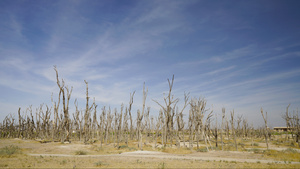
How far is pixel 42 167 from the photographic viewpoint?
429 inches

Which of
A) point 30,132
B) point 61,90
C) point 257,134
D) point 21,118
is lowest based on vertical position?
point 257,134

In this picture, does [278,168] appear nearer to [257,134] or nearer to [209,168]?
[209,168]

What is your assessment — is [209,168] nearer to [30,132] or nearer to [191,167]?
[191,167]

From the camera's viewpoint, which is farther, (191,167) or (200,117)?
(200,117)

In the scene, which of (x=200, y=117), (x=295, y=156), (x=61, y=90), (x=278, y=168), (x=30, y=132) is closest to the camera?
(x=278, y=168)

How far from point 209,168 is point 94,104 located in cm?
2577

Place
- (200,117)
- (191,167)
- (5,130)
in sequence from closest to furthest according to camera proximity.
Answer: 1. (191,167)
2. (200,117)
3. (5,130)

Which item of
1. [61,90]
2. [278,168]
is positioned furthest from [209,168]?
[61,90]

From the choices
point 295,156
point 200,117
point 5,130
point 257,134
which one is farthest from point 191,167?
point 257,134

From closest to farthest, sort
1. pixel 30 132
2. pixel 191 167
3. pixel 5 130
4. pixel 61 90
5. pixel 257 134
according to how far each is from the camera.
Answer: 1. pixel 191 167
2. pixel 61 90
3. pixel 30 132
4. pixel 5 130
5. pixel 257 134

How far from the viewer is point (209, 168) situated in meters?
10.8

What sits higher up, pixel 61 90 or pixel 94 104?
pixel 61 90

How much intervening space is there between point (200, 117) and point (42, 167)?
62.6 ft

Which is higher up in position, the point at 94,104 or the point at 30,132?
the point at 94,104
